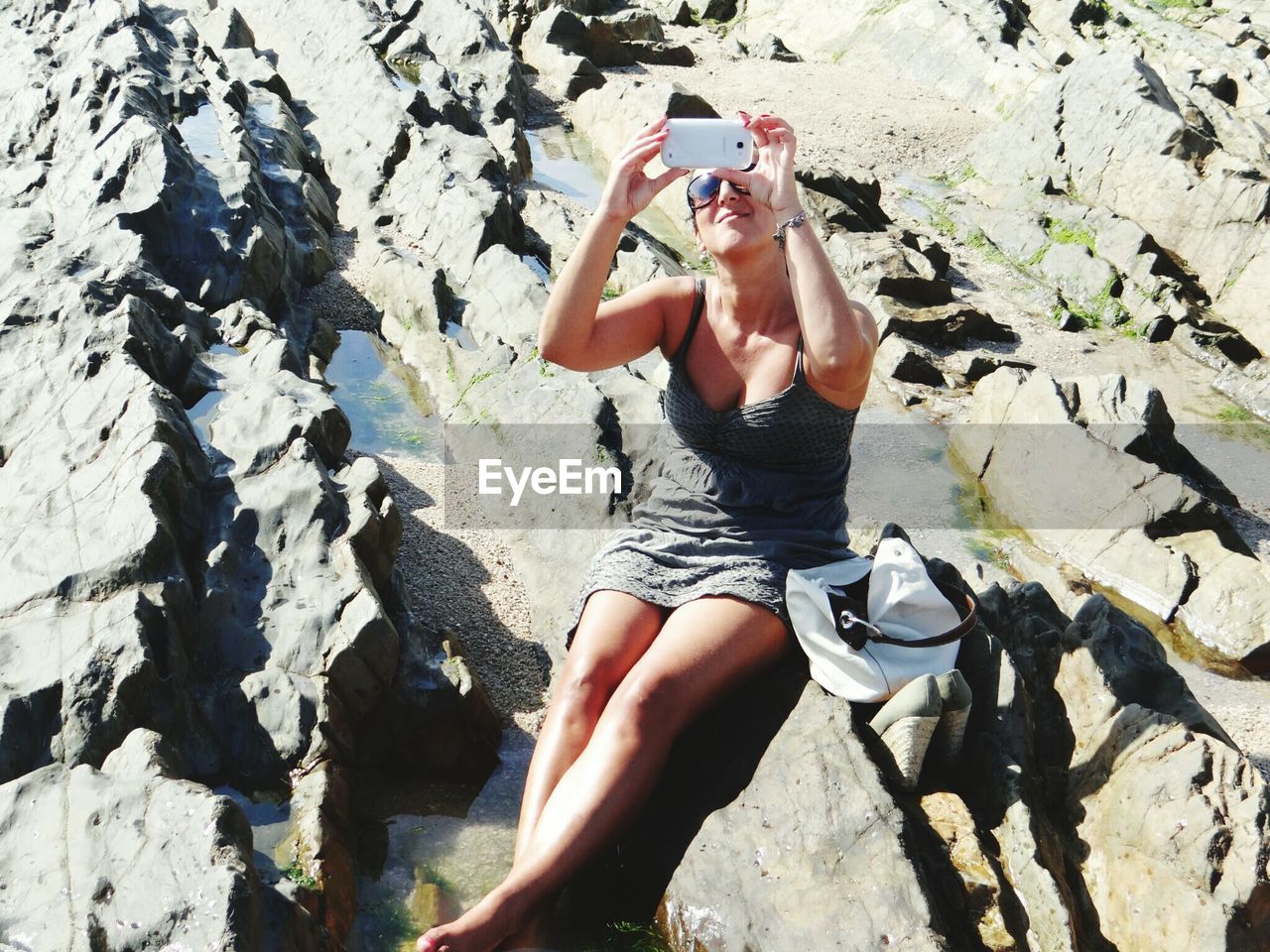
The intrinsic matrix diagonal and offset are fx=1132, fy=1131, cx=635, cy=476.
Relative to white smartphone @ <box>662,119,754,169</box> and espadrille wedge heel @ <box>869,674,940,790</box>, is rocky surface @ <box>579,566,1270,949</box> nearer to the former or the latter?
espadrille wedge heel @ <box>869,674,940,790</box>

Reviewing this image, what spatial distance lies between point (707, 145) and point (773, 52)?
21.2 m

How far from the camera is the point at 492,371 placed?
28.3 feet

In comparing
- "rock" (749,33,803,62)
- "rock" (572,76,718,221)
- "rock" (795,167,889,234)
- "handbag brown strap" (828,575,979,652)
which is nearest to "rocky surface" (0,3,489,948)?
"handbag brown strap" (828,575,979,652)

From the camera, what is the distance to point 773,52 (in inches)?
933

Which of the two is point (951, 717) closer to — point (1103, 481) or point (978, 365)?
point (1103, 481)

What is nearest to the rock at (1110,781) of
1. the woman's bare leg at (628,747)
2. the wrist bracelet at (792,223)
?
the woman's bare leg at (628,747)

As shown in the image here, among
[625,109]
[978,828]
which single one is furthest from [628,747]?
[625,109]

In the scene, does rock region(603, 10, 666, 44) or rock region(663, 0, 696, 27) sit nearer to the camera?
rock region(603, 10, 666, 44)

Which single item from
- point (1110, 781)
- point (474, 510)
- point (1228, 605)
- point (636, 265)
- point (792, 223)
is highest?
point (792, 223)

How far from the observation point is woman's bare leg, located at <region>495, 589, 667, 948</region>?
3711 mm

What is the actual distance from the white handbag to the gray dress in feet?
0.54

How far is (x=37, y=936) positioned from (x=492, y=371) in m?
5.80

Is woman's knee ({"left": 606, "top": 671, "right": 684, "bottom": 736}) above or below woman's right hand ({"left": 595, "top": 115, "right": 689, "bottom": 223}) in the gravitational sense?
below

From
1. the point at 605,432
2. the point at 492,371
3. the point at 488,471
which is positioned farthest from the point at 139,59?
the point at 605,432
